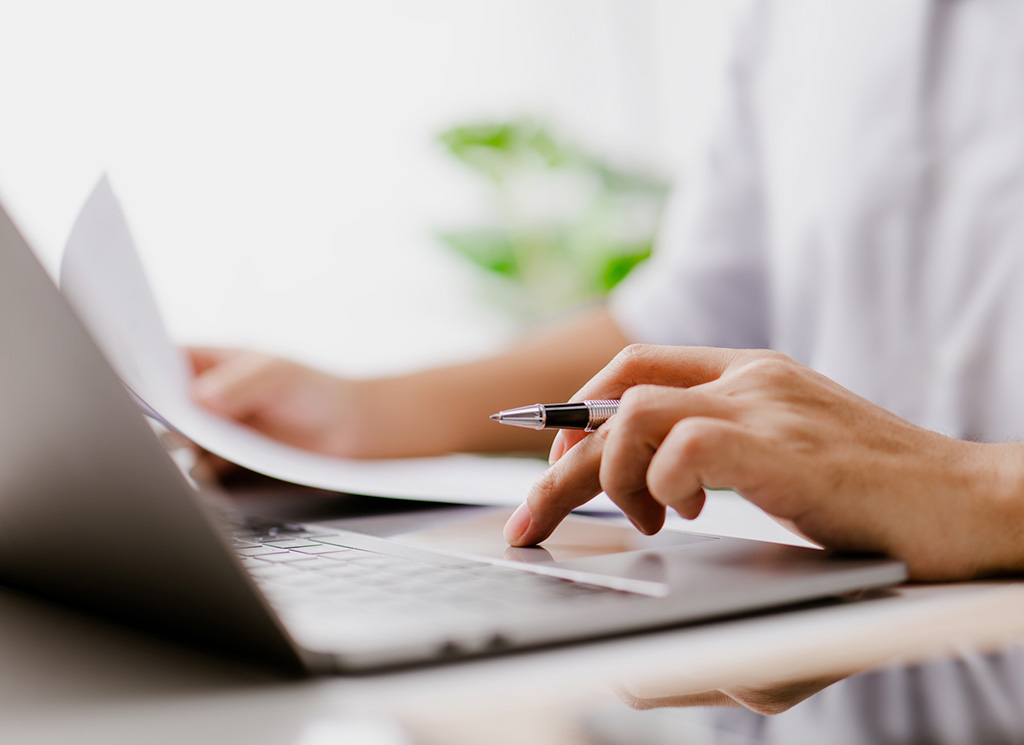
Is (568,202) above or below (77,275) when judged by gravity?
above

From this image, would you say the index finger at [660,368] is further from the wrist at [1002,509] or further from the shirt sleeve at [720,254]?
the shirt sleeve at [720,254]

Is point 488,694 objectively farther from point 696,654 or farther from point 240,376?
point 240,376

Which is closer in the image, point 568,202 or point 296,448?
point 296,448

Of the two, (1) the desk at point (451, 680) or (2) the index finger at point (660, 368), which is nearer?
(1) the desk at point (451, 680)

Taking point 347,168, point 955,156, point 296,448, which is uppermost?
point 347,168

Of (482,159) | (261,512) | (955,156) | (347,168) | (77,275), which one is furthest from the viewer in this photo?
(347,168)

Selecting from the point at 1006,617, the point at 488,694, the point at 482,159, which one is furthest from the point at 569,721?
the point at 482,159

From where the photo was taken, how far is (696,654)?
0.18 meters

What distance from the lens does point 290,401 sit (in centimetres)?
62

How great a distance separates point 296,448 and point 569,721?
503mm

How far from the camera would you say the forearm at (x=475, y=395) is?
671 millimetres

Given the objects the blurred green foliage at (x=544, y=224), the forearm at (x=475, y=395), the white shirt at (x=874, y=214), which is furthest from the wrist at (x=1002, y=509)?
the blurred green foliage at (x=544, y=224)

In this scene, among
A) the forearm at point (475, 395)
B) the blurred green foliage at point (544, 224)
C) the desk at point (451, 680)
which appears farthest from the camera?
the blurred green foliage at point (544, 224)

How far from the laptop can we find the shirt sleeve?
1.64 ft
